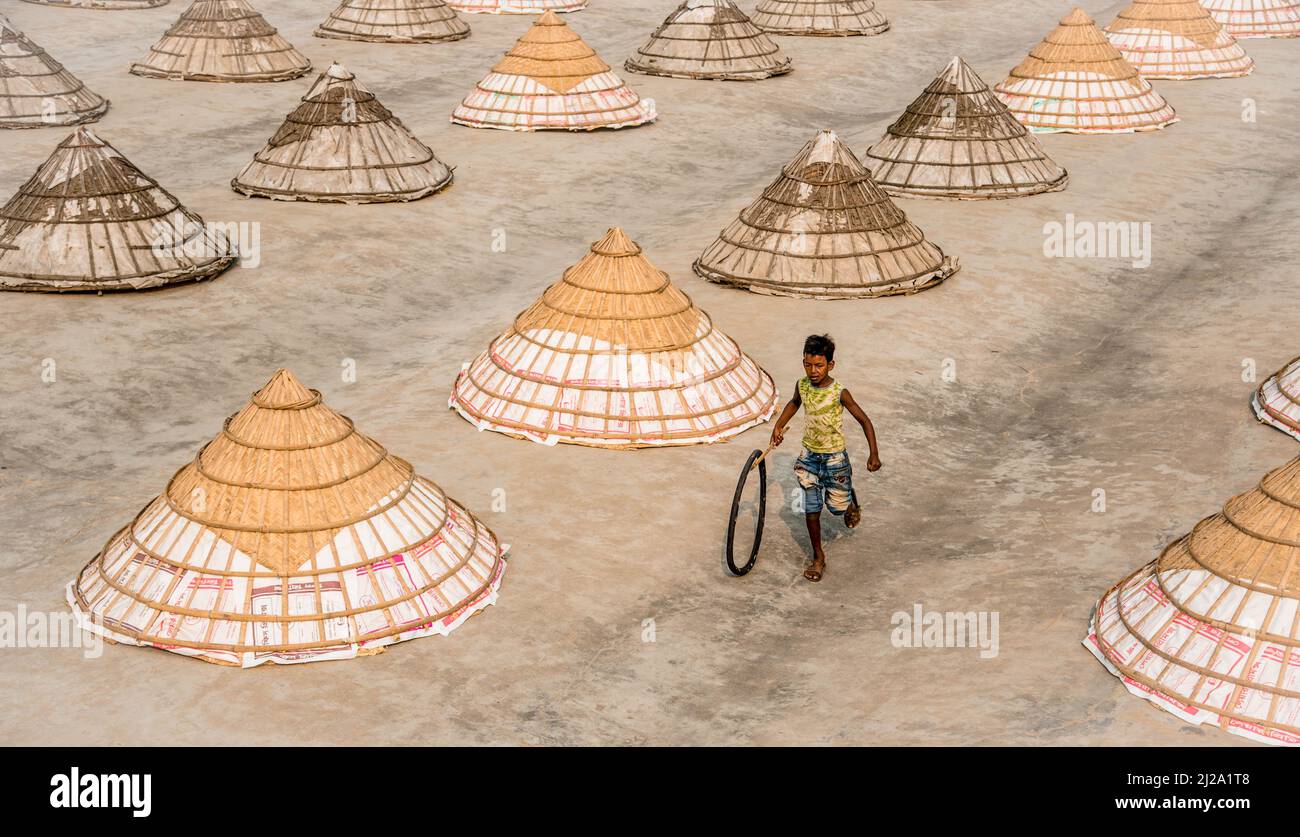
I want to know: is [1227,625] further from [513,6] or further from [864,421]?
[513,6]

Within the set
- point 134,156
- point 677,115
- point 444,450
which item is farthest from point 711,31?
point 444,450

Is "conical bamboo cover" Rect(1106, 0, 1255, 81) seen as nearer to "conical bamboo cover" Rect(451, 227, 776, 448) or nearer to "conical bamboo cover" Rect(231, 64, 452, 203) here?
"conical bamboo cover" Rect(231, 64, 452, 203)

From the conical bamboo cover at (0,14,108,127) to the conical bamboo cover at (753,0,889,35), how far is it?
14.8 metres

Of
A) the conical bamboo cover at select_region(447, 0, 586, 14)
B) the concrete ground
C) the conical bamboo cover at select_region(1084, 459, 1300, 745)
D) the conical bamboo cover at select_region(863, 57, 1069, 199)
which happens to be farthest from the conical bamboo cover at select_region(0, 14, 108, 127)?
the conical bamboo cover at select_region(1084, 459, 1300, 745)

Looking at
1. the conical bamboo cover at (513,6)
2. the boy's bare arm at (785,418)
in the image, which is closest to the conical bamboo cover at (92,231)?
the boy's bare arm at (785,418)

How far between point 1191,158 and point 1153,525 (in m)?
13.6

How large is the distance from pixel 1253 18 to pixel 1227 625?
1123 inches

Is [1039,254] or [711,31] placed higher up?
[711,31]

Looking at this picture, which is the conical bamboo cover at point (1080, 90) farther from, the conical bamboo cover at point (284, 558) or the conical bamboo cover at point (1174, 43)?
the conical bamboo cover at point (284, 558)

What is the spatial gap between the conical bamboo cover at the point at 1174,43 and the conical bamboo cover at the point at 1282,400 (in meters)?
16.5

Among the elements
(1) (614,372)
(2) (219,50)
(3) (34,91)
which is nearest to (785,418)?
(1) (614,372)

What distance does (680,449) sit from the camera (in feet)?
39.3

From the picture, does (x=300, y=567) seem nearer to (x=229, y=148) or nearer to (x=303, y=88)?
(x=229, y=148)

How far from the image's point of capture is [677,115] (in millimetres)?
25234
